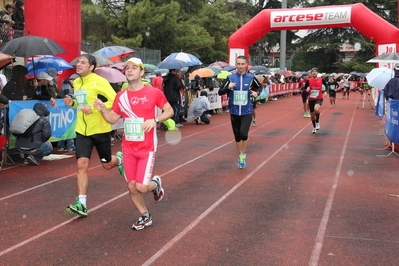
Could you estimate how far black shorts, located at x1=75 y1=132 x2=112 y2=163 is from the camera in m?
6.37

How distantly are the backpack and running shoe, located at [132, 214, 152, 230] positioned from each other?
16.2 feet

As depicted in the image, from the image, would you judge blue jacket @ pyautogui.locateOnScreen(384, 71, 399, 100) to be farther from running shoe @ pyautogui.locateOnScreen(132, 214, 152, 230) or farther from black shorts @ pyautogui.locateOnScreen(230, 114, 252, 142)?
running shoe @ pyautogui.locateOnScreen(132, 214, 152, 230)

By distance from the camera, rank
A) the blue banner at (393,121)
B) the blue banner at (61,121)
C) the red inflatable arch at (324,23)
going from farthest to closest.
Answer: the red inflatable arch at (324,23)
the blue banner at (393,121)
the blue banner at (61,121)

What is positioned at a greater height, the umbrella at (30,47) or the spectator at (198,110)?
the umbrella at (30,47)

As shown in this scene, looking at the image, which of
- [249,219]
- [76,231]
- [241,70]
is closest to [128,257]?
[76,231]

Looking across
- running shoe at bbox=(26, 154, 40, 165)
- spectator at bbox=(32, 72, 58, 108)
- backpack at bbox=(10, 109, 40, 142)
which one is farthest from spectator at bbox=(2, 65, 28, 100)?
running shoe at bbox=(26, 154, 40, 165)

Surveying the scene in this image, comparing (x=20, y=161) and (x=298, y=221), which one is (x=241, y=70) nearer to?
(x=298, y=221)

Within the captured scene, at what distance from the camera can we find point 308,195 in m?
7.57

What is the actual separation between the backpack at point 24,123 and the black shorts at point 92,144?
3758 mm

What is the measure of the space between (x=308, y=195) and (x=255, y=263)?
10.0ft

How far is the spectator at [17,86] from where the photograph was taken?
1046cm

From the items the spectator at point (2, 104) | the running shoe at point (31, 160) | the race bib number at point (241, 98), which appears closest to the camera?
the spectator at point (2, 104)

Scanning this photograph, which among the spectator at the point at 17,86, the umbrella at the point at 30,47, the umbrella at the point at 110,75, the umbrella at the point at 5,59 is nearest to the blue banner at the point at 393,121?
the umbrella at the point at 110,75

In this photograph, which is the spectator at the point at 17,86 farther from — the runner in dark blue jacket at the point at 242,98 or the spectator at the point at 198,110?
the spectator at the point at 198,110
